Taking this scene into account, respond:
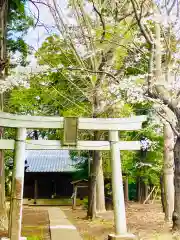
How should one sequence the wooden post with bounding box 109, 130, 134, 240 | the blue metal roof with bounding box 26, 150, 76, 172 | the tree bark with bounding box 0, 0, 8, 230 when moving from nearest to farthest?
1. the wooden post with bounding box 109, 130, 134, 240
2. the tree bark with bounding box 0, 0, 8, 230
3. the blue metal roof with bounding box 26, 150, 76, 172

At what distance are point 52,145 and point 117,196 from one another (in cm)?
206

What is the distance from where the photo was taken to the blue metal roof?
25267mm

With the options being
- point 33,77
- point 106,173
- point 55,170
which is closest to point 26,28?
point 33,77

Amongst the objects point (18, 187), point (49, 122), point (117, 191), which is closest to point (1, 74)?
point (49, 122)

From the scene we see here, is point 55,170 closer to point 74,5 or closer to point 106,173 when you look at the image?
point 106,173

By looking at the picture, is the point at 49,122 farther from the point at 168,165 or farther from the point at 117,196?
the point at 168,165

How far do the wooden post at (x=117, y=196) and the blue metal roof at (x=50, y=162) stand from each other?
632 inches

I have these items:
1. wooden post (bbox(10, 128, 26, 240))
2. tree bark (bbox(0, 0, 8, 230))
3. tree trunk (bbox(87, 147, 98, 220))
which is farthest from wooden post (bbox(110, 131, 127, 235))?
tree trunk (bbox(87, 147, 98, 220))

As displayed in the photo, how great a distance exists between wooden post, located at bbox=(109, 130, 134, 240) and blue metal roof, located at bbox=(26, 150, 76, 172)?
16055mm

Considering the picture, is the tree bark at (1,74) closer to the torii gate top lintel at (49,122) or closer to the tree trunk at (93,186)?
the torii gate top lintel at (49,122)

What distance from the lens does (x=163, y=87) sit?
9734mm

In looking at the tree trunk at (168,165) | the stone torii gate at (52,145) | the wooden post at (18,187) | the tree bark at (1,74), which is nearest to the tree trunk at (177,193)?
the stone torii gate at (52,145)

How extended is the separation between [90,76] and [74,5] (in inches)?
106

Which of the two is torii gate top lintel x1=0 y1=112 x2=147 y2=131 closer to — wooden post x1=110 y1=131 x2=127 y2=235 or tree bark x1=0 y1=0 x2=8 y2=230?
wooden post x1=110 y1=131 x2=127 y2=235
